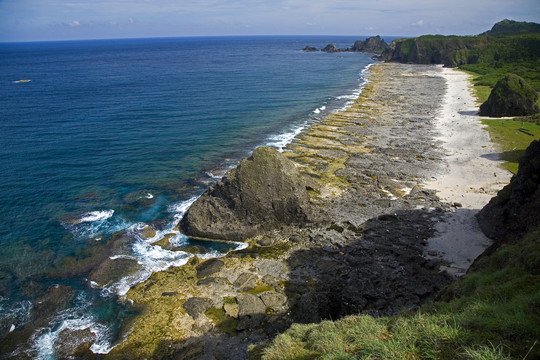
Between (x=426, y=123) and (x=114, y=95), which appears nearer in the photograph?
(x=426, y=123)

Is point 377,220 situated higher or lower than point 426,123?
lower

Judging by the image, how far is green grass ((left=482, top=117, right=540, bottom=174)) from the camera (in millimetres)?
47816

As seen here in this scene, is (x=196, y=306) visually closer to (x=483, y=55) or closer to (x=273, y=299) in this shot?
(x=273, y=299)

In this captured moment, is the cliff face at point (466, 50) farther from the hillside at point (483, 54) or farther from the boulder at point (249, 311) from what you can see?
the boulder at point (249, 311)

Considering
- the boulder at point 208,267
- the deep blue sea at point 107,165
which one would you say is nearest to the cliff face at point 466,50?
the deep blue sea at point 107,165

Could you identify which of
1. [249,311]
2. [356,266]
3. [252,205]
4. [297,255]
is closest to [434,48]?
[252,205]

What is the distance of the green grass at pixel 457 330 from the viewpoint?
11.5 metres

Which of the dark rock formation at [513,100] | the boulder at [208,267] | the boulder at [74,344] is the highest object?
the dark rock formation at [513,100]

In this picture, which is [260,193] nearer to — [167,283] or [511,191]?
[167,283]

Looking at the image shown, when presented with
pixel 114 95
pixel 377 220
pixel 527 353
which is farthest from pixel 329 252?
pixel 114 95

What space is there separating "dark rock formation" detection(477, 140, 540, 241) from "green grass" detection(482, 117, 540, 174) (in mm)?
16833

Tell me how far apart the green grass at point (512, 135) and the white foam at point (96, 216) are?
4971cm

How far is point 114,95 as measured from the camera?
92812mm

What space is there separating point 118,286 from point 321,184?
25.5 meters
